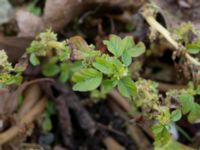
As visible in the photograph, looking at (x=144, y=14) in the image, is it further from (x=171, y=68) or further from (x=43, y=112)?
(x=43, y=112)

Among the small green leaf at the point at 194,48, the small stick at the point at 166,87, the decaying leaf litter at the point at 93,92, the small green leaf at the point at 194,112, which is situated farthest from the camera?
the small stick at the point at 166,87

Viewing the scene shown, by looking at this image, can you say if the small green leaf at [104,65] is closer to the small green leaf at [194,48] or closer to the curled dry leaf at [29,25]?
the small green leaf at [194,48]

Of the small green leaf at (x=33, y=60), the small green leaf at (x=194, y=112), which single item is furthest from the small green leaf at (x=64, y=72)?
the small green leaf at (x=194, y=112)

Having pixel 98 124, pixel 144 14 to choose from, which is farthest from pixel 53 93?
pixel 144 14

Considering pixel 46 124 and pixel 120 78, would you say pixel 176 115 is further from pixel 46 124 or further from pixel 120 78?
pixel 46 124

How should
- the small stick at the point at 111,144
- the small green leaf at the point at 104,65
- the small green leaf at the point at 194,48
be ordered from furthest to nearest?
the small stick at the point at 111,144
the small green leaf at the point at 194,48
the small green leaf at the point at 104,65

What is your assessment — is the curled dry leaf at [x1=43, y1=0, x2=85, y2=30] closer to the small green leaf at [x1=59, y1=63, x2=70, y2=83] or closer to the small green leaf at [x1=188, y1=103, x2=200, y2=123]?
the small green leaf at [x1=59, y1=63, x2=70, y2=83]

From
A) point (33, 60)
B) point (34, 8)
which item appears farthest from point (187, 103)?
point (34, 8)

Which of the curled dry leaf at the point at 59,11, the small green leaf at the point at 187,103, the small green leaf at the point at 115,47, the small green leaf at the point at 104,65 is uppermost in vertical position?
the curled dry leaf at the point at 59,11
